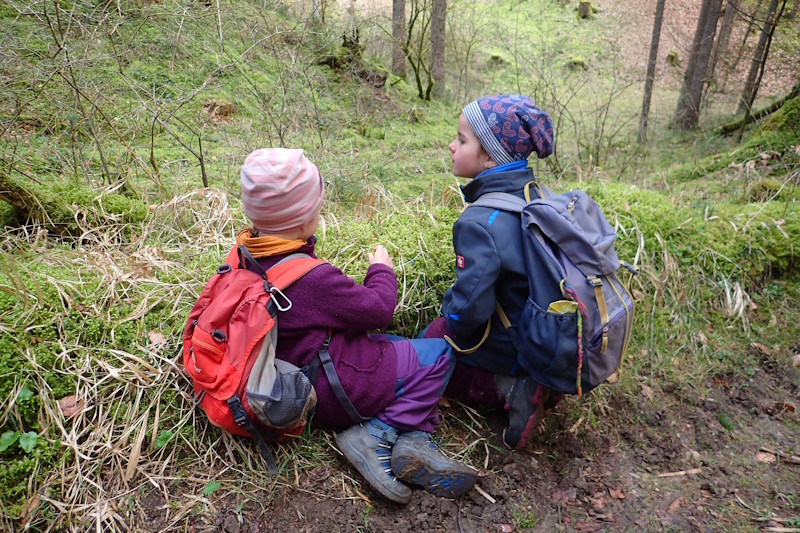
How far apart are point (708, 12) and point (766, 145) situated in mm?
7075

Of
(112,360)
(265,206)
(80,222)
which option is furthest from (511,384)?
(80,222)

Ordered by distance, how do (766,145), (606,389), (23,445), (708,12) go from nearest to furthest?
(23,445)
(606,389)
(766,145)
(708,12)

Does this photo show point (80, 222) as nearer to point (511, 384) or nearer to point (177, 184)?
point (177, 184)

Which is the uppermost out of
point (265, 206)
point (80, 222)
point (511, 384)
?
point (265, 206)

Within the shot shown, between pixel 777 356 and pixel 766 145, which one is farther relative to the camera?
pixel 766 145

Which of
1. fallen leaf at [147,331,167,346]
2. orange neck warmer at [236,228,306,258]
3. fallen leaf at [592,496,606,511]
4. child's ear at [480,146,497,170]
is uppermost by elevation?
child's ear at [480,146,497,170]

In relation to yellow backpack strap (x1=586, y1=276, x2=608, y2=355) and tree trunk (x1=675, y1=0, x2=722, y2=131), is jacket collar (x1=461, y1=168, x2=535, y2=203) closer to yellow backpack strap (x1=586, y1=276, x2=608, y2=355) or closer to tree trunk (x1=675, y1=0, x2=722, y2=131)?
yellow backpack strap (x1=586, y1=276, x2=608, y2=355)

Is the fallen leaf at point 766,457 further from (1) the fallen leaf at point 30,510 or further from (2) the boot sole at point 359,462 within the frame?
(1) the fallen leaf at point 30,510

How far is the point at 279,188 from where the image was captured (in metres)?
2.18

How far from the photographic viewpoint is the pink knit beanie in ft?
7.14

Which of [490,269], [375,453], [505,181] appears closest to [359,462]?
[375,453]

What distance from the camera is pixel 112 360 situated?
254 cm

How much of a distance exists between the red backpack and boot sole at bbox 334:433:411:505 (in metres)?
0.27

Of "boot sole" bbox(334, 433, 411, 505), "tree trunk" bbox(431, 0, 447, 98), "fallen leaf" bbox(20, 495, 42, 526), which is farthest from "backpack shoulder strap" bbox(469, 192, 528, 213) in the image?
"tree trunk" bbox(431, 0, 447, 98)
